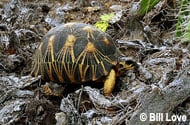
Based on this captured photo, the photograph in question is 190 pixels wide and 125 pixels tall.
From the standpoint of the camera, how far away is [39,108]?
2.33m

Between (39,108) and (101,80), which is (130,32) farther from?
(39,108)

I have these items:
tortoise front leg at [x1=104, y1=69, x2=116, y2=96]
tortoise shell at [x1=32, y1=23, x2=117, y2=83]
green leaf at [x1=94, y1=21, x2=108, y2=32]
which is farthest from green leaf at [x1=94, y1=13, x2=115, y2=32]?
tortoise front leg at [x1=104, y1=69, x2=116, y2=96]

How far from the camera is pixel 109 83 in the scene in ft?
8.19

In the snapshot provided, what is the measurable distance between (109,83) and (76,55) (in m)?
0.24

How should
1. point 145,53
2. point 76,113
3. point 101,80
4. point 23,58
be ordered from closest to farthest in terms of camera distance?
point 76,113 → point 101,80 → point 145,53 → point 23,58

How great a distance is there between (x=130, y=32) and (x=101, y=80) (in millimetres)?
803

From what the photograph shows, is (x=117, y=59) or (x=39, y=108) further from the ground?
(x=117, y=59)

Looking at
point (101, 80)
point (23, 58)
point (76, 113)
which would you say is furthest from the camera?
point (23, 58)

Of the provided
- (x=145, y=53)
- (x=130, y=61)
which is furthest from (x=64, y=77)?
(x=145, y=53)

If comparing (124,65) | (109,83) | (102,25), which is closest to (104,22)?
(102,25)

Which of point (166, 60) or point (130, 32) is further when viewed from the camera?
point (130, 32)

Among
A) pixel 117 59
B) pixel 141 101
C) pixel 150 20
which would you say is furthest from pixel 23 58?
pixel 141 101

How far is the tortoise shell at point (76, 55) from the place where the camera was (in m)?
2.52

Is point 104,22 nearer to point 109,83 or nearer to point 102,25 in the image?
point 102,25
